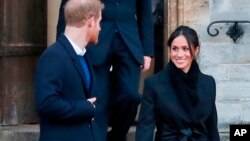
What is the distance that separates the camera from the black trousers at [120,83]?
250 inches

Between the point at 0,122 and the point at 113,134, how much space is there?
1639mm

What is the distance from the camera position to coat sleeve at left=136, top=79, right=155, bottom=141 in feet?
18.2

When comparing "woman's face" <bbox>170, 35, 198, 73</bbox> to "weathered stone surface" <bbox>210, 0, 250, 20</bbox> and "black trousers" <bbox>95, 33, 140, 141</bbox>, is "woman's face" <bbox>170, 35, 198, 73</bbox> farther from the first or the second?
"weathered stone surface" <bbox>210, 0, 250, 20</bbox>

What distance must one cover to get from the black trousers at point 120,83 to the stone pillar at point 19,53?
1639mm

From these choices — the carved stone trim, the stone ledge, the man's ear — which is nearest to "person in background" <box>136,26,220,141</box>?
the man's ear

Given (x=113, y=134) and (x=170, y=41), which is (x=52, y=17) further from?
(x=170, y=41)

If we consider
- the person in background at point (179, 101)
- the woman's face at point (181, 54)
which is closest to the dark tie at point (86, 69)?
Answer: the person in background at point (179, 101)

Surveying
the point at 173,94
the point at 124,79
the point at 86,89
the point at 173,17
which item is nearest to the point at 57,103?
the point at 86,89

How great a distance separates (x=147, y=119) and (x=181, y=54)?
0.47 meters

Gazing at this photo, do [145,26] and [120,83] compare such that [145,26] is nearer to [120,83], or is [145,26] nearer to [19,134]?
[120,83]

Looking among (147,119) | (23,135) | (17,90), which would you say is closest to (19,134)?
(23,135)

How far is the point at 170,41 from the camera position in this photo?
5762 mm

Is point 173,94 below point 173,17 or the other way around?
below

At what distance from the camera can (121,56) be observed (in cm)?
636
